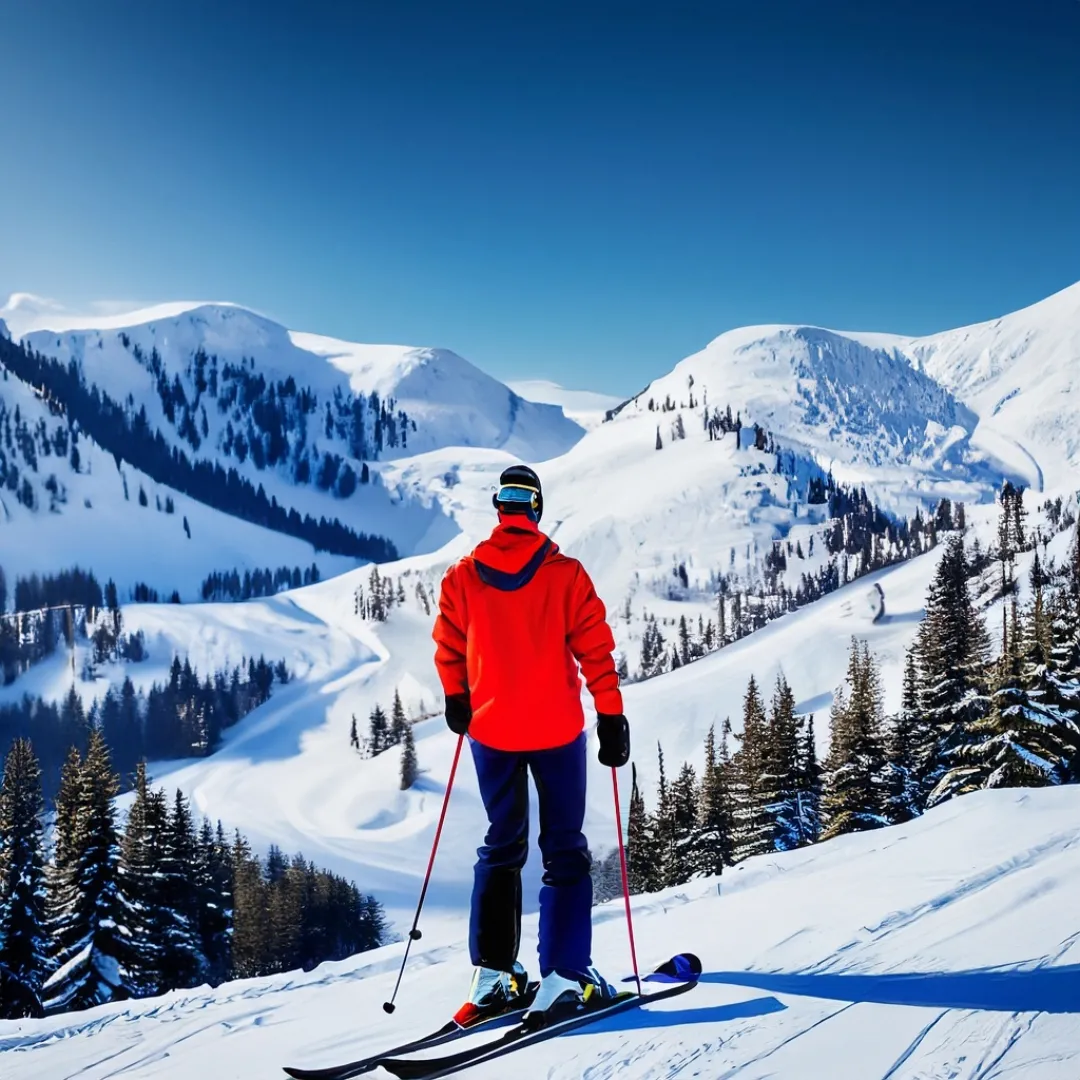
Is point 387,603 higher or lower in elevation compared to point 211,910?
higher

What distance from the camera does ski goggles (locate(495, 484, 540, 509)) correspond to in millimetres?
5133

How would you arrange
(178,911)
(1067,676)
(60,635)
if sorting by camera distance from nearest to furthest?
(1067,676) < (178,911) < (60,635)

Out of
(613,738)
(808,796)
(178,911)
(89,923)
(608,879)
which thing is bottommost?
(608,879)

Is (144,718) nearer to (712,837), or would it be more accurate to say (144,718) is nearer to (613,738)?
(712,837)

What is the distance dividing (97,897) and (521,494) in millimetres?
21835

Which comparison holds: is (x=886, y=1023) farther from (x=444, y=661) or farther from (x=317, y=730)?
(x=317, y=730)

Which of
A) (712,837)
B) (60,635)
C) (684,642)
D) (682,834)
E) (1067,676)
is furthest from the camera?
(60,635)

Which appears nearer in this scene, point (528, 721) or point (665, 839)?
point (528, 721)

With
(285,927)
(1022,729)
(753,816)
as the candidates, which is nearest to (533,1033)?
(1022,729)

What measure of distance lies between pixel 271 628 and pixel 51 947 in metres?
170

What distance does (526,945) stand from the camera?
6.75 m

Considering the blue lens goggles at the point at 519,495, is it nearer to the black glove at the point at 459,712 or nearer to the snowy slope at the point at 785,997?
the black glove at the point at 459,712

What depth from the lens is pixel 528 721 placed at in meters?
4.95

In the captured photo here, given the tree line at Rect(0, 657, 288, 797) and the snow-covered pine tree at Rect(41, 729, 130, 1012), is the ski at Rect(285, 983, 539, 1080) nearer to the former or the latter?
the snow-covered pine tree at Rect(41, 729, 130, 1012)
